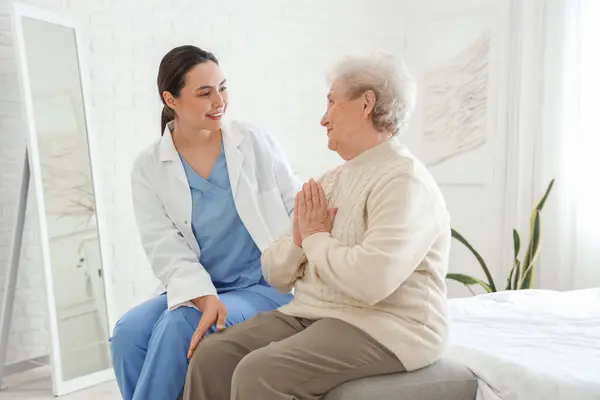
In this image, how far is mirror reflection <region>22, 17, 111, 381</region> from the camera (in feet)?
11.5

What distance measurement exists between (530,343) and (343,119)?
782 mm

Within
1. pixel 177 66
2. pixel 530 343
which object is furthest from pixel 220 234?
pixel 530 343

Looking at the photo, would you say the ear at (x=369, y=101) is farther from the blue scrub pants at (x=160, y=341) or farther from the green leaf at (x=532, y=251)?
the green leaf at (x=532, y=251)

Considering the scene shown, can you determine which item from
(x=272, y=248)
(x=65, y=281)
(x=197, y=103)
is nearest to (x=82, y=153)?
(x=65, y=281)

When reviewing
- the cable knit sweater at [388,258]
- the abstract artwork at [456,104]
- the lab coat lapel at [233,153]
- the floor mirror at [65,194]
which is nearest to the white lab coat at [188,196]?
the lab coat lapel at [233,153]

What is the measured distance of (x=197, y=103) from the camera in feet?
7.72

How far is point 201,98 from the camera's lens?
235cm

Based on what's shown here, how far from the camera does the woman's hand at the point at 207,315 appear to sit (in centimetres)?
205

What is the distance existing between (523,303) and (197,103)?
4.16 ft

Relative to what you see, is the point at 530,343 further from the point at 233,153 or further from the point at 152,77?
the point at 152,77

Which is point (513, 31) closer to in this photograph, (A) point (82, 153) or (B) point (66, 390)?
(A) point (82, 153)

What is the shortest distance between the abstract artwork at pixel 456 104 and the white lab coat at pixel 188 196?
7.47 feet

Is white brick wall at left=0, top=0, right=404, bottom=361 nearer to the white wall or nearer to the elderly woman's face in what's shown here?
the white wall

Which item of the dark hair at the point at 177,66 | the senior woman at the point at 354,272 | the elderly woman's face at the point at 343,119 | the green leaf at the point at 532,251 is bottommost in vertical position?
the green leaf at the point at 532,251
